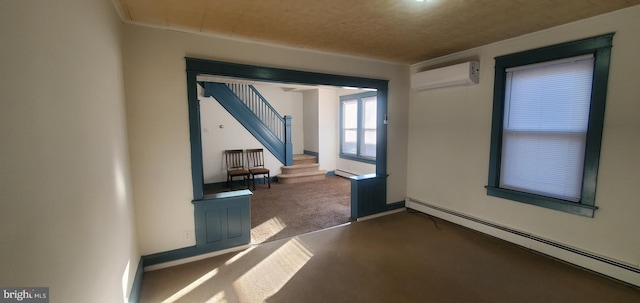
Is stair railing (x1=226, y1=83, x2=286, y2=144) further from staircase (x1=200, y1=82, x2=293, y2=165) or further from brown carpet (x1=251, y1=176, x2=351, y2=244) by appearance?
brown carpet (x1=251, y1=176, x2=351, y2=244)

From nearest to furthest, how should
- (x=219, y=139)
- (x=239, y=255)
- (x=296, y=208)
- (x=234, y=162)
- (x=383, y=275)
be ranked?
1. (x=383, y=275)
2. (x=239, y=255)
3. (x=296, y=208)
4. (x=219, y=139)
5. (x=234, y=162)

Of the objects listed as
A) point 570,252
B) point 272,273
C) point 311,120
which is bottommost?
point 272,273

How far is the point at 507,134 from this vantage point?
313cm

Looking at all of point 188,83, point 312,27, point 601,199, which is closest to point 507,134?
point 601,199

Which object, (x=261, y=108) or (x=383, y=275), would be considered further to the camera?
(x=261, y=108)

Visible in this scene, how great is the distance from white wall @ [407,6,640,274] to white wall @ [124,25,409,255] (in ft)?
9.07

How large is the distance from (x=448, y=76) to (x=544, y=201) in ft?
5.96

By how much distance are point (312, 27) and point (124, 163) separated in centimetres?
206

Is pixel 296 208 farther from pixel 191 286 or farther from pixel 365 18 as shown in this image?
pixel 365 18

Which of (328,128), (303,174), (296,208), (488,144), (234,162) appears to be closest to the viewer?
(488,144)

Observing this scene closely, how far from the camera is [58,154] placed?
0.99 meters

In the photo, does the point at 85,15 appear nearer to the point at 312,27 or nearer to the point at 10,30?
the point at 10,30

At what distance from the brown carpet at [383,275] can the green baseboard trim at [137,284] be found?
6 cm

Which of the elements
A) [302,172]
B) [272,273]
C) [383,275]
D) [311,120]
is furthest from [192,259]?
[311,120]
